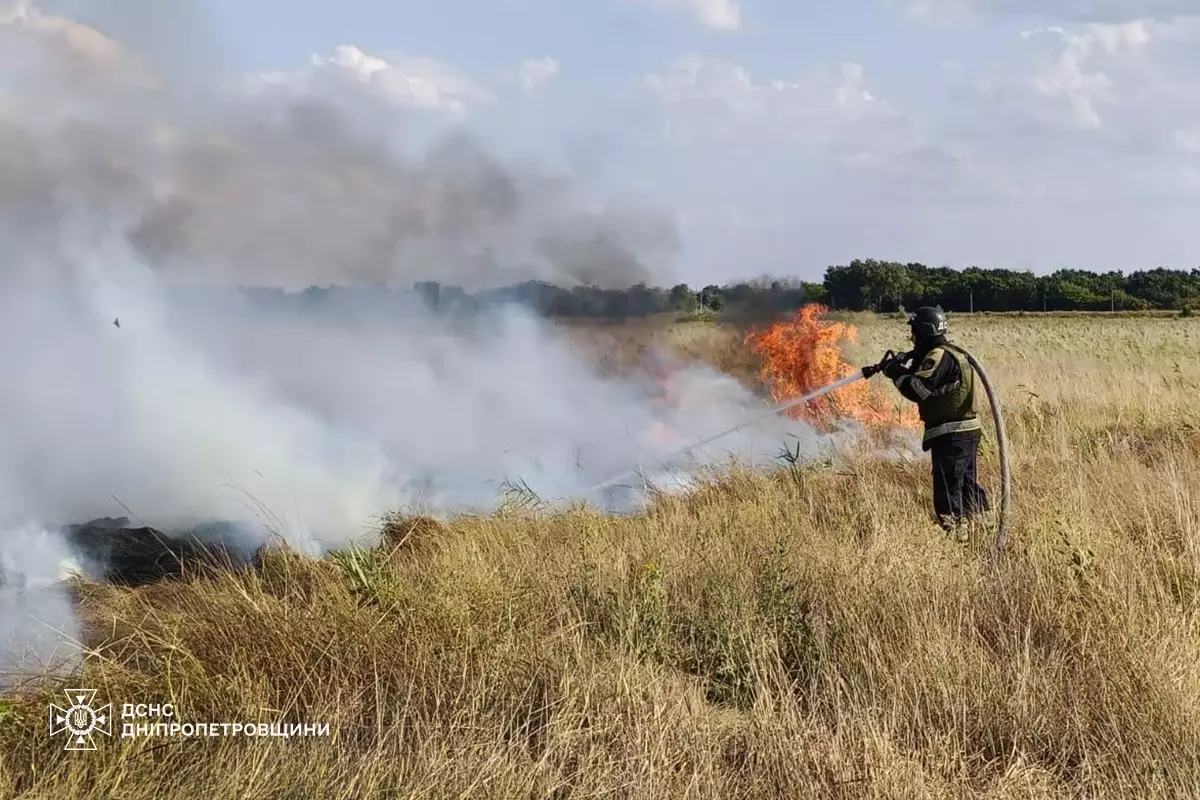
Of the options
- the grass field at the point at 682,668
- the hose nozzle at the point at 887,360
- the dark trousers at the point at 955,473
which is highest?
the hose nozzle at the point at 887,360

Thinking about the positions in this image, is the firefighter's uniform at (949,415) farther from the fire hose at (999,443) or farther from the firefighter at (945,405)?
the fire hose at (999,443)

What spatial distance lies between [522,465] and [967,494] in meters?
5.68

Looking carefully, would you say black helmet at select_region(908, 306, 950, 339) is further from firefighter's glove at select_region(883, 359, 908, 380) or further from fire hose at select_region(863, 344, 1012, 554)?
firefighter's glove at select_region(883, 359, 908, 380)

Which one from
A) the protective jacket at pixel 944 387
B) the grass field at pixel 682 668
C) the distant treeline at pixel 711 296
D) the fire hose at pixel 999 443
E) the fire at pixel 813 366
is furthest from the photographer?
the distant treeline at pixel 711 296

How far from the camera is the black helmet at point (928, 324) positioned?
7.40 m

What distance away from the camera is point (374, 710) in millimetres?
4059

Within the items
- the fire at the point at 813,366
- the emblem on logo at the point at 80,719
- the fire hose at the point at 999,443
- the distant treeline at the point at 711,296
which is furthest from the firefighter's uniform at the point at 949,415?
the distant treeline at the point at 711,296

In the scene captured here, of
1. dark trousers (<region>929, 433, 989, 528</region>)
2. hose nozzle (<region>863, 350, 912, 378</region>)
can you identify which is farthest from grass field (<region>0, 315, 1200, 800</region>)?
hose nozzle (<region>863, 350, 912, 378</region>)

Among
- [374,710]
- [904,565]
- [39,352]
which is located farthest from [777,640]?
[39,352]

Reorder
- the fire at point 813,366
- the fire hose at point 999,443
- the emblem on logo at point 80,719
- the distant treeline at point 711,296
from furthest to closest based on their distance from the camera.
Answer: the distant treeline at point 711,296, the fire at point 813,366, the fire hose at point 999,443, the emblem on logo at point 80,719

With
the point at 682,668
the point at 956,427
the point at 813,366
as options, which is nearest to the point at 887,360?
the point at 956,427

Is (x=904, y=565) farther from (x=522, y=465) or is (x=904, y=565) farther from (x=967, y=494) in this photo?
(x=522, y=465)

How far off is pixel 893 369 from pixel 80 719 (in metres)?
5.84

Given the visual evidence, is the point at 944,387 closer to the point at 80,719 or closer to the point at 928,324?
the point at 928,324
